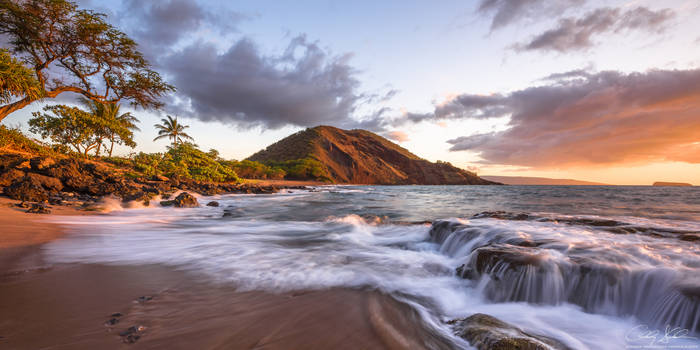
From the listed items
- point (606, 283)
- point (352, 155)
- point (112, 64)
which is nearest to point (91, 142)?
point (112, 64)

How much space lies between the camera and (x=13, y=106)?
10.7 m

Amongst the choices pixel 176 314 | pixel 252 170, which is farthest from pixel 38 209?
pixel 252 170

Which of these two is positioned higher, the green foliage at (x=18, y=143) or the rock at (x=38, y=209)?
the green foliage at (x=18, y=143)

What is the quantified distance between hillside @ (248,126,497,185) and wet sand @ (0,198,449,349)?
7944cm

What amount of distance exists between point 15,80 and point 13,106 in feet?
8.73

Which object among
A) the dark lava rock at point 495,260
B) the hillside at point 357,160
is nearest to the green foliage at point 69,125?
the dark lava rock at point 495,260

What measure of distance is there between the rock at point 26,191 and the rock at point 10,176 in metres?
0.48

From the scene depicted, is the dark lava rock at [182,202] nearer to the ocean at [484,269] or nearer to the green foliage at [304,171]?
the ocean at [484,269]

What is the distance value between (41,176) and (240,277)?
900cm

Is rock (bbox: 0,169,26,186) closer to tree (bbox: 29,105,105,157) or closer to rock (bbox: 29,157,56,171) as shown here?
rock (bbox: 29,157,56,171)

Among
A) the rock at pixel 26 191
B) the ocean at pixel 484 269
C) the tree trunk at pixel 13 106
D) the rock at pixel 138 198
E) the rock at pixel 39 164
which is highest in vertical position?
the tree trunk at pixel 13 106

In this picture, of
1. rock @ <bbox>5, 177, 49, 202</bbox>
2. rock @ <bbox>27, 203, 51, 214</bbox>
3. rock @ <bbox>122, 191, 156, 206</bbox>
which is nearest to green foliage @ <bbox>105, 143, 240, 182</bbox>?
rock @ <bbox>122, 191, 156, 206</bbox>

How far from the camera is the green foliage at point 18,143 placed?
36.6 ft

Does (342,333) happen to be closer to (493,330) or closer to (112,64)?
(493,330)
